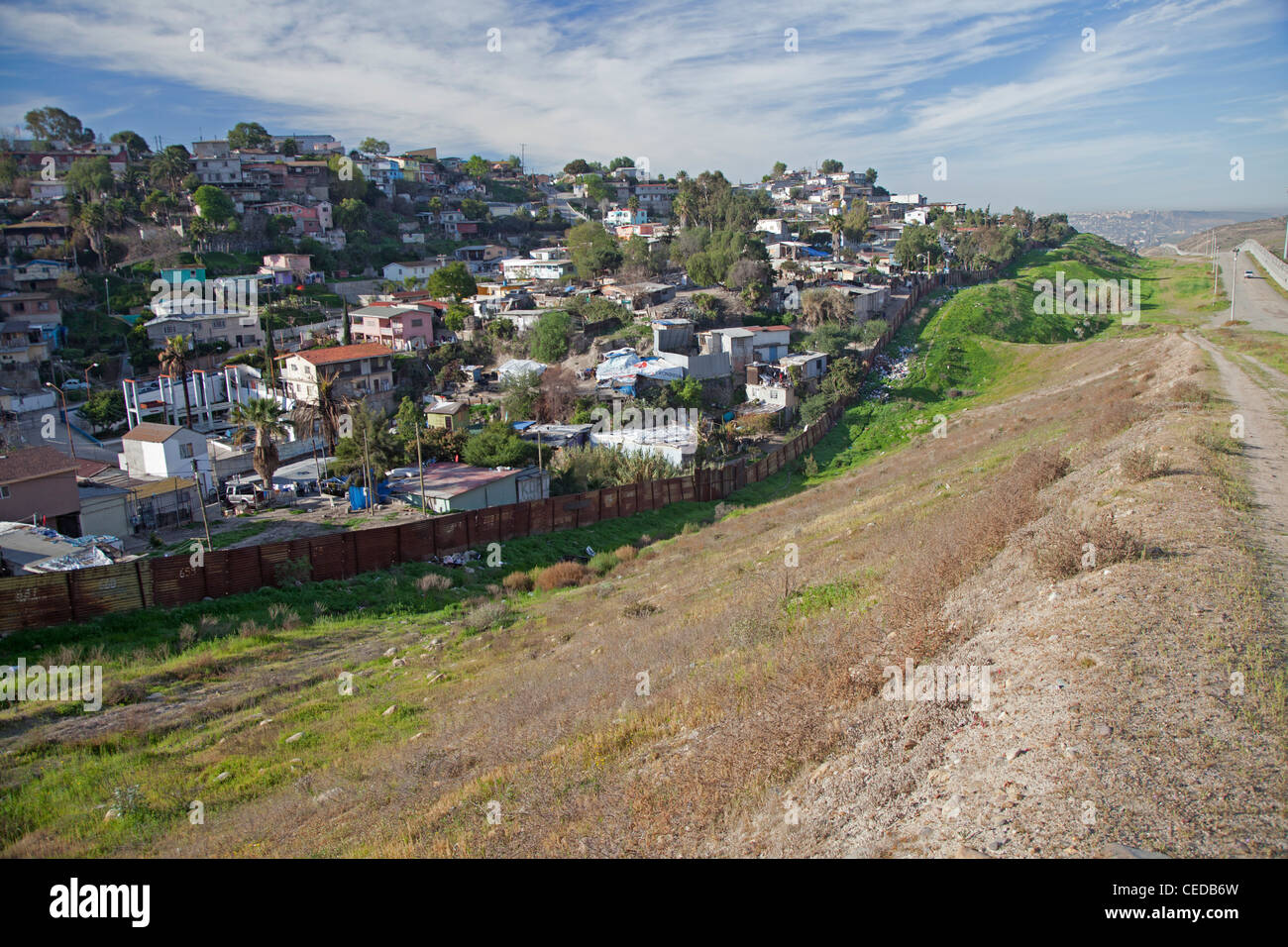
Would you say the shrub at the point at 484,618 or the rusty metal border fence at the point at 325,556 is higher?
the rusty metal border fence at the point at 325,556

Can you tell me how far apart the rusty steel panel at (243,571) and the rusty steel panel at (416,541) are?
14.7 feet

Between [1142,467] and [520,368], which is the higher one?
[520,368]

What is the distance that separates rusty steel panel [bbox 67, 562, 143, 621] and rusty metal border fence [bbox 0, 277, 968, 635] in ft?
0.07

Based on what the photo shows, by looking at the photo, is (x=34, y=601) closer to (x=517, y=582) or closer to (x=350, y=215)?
(x=517, y=582)

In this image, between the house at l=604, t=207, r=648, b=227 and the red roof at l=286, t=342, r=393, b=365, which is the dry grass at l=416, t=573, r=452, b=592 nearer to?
the red roof at l=286, t=342, r=393, b=365

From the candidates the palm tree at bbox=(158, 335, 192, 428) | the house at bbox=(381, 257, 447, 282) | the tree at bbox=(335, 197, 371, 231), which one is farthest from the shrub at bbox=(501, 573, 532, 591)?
the tree at bbox=(335, 197, 371, 231)

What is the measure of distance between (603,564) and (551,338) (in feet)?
97.3

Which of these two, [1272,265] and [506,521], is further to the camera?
[1272,265]

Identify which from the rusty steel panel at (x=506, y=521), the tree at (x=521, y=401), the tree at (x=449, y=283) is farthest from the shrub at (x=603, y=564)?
the tree at (x=449, y=283)

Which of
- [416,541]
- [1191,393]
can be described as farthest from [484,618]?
[1191,393]

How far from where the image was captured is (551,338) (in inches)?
2008

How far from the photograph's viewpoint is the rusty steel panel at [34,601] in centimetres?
1772

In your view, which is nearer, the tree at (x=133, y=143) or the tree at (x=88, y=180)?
the tree at (x=88, y=180)

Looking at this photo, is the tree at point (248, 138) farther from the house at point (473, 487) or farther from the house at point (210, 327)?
the house at point (473, 487)
